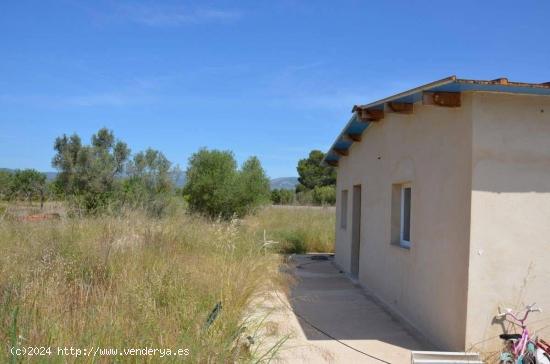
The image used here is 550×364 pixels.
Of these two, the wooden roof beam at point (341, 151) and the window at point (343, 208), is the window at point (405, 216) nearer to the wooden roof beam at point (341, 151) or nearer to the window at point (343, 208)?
the wooden roof beam at point (341, 151)

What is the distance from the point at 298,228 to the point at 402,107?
12211 mm

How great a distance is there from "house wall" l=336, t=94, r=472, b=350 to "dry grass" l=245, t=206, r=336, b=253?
7.12m

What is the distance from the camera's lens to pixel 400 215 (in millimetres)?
8359

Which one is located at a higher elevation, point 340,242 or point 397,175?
point 397,175

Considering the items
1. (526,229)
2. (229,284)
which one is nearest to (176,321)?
(229,284)

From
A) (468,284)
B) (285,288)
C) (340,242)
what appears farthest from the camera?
(340,242)

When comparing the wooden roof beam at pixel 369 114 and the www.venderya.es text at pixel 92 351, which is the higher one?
the wooden roof beam at pixel 369 114

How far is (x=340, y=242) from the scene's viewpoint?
13.9m

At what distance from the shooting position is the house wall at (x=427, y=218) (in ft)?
18.8

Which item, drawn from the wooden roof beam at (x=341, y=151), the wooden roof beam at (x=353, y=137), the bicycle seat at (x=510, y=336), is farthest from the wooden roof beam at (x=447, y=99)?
the wooden roof beam at (x=341, y=151)

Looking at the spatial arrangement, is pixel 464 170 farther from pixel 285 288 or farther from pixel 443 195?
pixel 285 288

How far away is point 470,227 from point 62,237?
18.4 ft

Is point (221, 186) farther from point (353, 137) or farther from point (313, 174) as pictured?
point (313, 174)

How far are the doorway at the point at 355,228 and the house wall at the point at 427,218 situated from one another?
214cm
